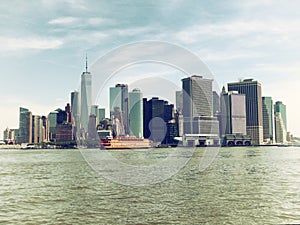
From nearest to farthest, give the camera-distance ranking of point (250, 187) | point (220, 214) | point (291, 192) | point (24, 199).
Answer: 1. point (220, 214)
2. point (24, 199)
3. point (291, 192)
4. point (250, 187)

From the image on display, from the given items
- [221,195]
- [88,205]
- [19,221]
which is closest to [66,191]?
[88,205]

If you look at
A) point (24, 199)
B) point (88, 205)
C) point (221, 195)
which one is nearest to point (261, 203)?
point (221, 195)

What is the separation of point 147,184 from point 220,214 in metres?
18.1

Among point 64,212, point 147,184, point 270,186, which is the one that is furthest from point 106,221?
point 270,186

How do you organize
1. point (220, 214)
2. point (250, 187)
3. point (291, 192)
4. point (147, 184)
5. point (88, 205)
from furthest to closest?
point (147, 184) → point (250, 187) → point (291, 192) → point (88, 205) → point (220, 214)

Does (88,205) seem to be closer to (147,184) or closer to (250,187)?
(147,184)

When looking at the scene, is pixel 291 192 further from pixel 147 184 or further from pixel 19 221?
pixel 19 221

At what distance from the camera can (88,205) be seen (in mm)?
31188

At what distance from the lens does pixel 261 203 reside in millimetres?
31484

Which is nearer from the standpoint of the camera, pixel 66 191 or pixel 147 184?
pixel 66 191

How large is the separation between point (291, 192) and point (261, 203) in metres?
8.39

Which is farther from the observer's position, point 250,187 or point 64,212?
point 250,187

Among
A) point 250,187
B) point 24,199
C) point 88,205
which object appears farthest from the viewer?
point 250,187

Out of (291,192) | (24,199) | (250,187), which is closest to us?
(24,199)
